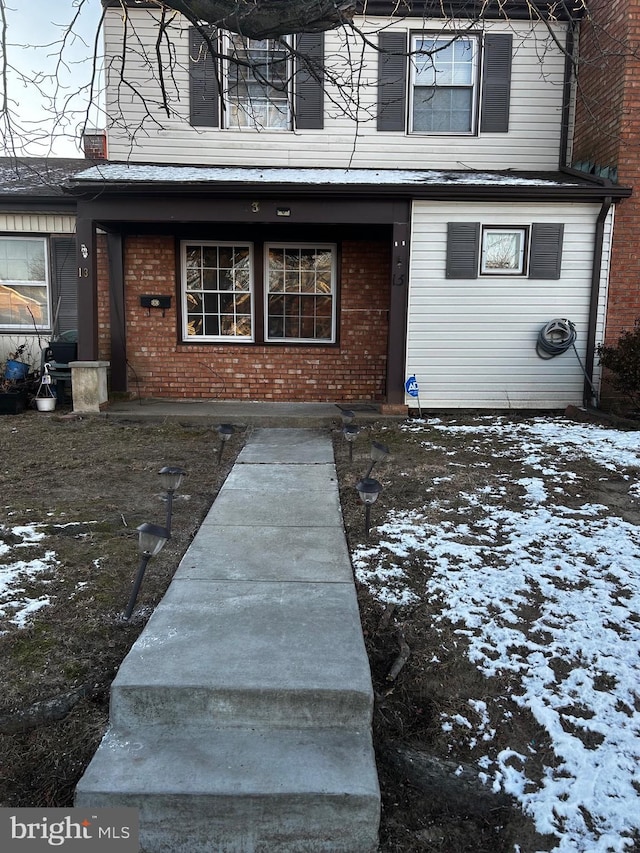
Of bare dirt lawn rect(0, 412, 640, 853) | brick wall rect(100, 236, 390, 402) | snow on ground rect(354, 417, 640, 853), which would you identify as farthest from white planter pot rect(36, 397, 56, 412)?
snow on ground rect(354, 417, 640, 853)

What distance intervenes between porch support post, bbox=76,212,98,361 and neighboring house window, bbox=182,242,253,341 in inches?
63.9

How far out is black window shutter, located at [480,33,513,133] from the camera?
30.1 feet

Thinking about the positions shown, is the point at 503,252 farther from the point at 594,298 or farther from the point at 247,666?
the point at 247,666

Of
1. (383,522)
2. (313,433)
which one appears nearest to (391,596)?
(383,522)

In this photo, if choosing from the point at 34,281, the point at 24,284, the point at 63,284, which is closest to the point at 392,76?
the point at 63,284

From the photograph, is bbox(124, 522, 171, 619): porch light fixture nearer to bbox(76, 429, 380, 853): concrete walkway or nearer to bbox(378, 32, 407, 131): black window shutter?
bbox(76, 429, 380, 853): concrete walkway

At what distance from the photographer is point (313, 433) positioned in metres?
7.58

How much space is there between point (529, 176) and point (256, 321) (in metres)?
4.56

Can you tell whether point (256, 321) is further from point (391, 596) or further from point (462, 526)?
point (391, 596)

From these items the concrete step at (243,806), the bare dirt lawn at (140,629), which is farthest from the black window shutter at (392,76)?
the concrete step at (243,806)

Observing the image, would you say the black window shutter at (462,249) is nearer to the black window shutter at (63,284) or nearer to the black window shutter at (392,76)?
the black window shutter at (392,76)

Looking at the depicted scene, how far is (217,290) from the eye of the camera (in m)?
9.59

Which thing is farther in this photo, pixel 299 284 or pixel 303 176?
pixel 299 284

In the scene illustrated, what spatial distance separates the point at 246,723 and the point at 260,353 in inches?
299
